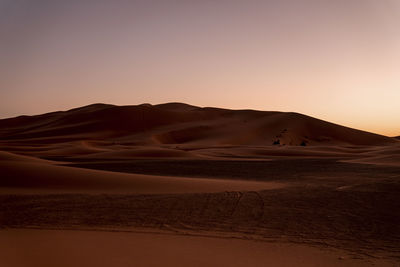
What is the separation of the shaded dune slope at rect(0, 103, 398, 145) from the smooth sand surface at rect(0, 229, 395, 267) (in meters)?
50.3

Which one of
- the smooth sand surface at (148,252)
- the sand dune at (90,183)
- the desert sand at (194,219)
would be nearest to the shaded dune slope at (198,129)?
the sand dune at (90,183)

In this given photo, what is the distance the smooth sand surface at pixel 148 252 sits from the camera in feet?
17.8

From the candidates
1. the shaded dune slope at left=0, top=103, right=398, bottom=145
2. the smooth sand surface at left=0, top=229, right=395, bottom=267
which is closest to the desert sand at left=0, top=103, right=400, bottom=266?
the smooth sand surface at left=0, top=229, right=395, bottom=267

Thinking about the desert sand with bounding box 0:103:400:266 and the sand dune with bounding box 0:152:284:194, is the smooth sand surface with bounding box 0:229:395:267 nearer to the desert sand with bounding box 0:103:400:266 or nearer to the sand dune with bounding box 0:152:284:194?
the desert sand with bounding box 0:103:400:266

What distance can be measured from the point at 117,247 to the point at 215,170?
13453 millimetres

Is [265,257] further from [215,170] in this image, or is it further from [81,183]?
[215,170]

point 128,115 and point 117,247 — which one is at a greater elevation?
point 128,115

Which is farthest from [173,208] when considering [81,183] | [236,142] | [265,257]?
[236,142]

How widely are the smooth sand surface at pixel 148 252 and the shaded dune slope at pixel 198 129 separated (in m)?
50.3

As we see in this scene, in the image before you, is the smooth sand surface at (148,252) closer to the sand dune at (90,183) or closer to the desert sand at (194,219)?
the desert sand at (194,219)

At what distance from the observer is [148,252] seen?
5.95 metres

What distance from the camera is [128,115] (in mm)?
87375

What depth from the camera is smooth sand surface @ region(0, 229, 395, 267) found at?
17.8 feet

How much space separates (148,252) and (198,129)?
66912 mm
